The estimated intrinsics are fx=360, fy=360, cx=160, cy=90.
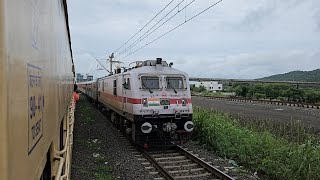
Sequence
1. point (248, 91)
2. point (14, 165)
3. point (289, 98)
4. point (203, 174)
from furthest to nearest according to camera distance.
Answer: point (248, 91), point (289, 98), point (203, 174), point (14, 165)

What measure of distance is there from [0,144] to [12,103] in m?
0.14

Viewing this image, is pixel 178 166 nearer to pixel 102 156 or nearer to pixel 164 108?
pixel 164 108

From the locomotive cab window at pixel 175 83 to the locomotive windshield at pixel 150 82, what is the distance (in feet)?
1.25

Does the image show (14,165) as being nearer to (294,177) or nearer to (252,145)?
(294,177)

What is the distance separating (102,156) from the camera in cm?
1105

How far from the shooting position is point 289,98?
54031 millimetres

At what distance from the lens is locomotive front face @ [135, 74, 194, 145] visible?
1149cm

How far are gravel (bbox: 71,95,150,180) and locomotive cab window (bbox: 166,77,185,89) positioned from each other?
2.57m

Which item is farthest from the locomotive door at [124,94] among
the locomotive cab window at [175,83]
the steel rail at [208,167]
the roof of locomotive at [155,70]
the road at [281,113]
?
the road at [281,113]

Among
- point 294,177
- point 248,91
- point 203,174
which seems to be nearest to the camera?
point 294,177

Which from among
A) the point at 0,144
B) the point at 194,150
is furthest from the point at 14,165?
the point at 194,150

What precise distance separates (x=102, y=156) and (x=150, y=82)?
2832 mm

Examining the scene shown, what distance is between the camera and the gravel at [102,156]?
8956 millimetres

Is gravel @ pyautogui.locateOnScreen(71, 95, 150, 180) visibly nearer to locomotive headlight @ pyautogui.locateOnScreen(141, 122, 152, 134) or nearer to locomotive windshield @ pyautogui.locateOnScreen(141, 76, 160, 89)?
locomotive headlight @ pyautogui.locateOnScreen(141, 122, 152, 134)
